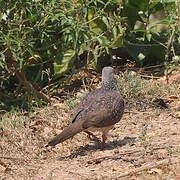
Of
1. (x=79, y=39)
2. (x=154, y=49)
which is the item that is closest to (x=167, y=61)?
(x=154, y=49)

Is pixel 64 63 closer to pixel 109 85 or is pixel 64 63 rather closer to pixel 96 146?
pixel 109 85

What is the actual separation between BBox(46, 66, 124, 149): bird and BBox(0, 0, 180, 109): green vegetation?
103 centimetres

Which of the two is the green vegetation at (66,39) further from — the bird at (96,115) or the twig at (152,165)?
the twig at (152,165)

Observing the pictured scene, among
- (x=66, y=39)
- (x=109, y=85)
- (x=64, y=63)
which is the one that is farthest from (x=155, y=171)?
(x=64, y=63)

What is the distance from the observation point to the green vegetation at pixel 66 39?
802cm

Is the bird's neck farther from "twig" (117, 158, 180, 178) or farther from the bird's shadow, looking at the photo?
"twig" (117, 158, 180, 178)

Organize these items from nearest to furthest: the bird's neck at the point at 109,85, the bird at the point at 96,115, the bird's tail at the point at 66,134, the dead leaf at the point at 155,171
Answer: the dead leaf at the point at 155,171, the bird's tail at the point at 66,134, the bird at the point at 96,115, the bird's neck at the point at 109,85

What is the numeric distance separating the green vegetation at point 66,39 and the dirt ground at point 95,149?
649 mm

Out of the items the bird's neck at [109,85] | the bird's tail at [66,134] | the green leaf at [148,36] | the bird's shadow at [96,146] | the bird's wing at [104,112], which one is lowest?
the bird's shadow at [96,146]

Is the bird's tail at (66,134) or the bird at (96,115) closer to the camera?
the bird's tail at (66,134)

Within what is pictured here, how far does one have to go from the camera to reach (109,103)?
7.15 metres

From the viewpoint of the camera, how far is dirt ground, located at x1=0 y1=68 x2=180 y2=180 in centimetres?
631

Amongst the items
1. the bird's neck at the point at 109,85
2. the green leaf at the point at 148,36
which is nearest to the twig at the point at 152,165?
the bird's neck at the point at 109,85

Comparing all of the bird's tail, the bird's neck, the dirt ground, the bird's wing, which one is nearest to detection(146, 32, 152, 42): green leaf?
the dirt ground
